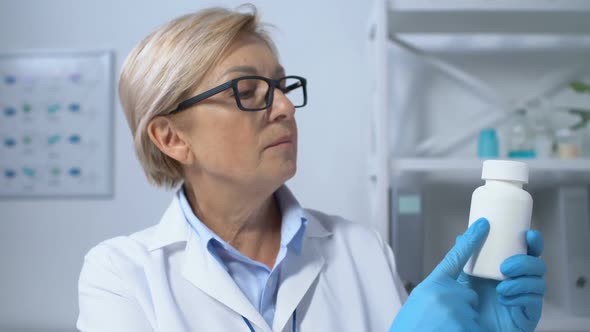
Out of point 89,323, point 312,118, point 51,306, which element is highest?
point 312,118

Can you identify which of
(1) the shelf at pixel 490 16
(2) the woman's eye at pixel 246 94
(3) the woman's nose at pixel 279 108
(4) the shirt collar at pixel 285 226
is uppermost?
(1) the shelf at pixel 490 16

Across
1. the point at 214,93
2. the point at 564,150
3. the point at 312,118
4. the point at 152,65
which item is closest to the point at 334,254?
the point at 214,93

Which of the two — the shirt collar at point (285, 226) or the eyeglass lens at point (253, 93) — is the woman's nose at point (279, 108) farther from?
the shirt collar at point (285, 226)

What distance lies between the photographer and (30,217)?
5.47ft

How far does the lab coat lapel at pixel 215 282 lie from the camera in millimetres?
833

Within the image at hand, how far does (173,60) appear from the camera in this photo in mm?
908

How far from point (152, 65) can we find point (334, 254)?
55 cm

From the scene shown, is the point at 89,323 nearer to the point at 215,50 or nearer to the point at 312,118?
the point at 215,50

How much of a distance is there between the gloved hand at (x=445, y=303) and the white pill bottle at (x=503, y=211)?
0.03 metres

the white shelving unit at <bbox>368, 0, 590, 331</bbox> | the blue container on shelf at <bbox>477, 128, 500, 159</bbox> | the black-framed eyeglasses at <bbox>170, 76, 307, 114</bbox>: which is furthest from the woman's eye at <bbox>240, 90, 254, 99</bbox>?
the blue container on shelf at <bbox>477, 128, 500, 159</bbox>

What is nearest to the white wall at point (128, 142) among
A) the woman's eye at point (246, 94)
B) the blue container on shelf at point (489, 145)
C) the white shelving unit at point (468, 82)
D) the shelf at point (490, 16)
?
the white shelving unit at point (468, 82)

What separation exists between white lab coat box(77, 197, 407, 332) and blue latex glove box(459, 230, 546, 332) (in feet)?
0.78

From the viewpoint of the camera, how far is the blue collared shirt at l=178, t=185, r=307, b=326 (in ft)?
2.95

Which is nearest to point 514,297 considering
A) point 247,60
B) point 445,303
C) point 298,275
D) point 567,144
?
point 445,303
